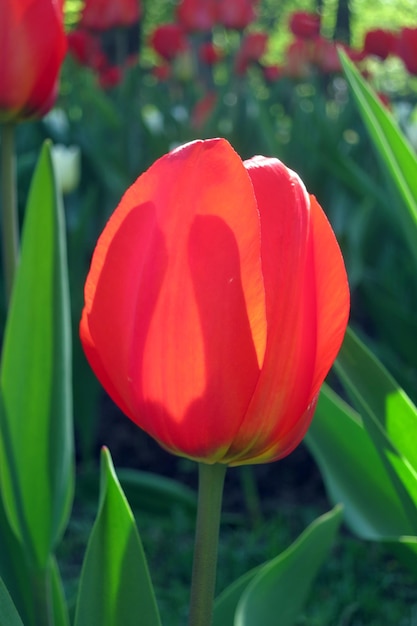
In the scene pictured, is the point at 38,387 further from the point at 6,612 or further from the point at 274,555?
the point at 274,555

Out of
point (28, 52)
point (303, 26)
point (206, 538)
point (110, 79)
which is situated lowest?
point (110, 79)

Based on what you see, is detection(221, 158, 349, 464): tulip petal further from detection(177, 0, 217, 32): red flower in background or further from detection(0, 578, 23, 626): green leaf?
detection(177, 0, 217, 32): red flower in background

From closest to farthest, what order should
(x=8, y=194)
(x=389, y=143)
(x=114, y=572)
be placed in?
1. (x=114, y=572)
2. (x=389, y=143)
3. (x=8, y=194)

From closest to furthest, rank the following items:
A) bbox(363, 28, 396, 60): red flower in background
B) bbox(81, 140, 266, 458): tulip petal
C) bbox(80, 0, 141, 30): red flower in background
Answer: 1. bbox(81, 140, 266, 458): tulip petal
2. bbox(363, 28, 396, 60): red flower in background
3. bbox(80, 0, 141, 30): red flower in background

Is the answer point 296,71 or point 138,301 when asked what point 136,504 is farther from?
point 296,71

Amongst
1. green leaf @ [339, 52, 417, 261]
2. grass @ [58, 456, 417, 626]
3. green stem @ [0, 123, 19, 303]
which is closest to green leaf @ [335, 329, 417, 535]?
green leaf @ [339, 52, 417, 261]

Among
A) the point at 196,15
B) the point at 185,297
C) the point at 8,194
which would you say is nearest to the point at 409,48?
the point at 196,15
